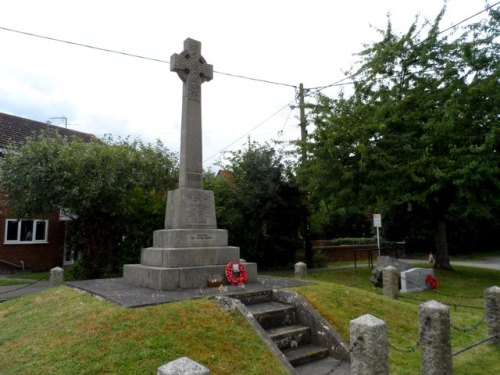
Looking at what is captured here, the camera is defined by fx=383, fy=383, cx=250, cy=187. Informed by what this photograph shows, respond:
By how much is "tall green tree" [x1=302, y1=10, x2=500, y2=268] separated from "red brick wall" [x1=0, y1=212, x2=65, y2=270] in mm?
15167

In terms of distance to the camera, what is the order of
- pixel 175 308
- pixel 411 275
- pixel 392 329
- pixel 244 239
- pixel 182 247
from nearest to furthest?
pixel 175 308 → pixel 392 329 → pixel 182 247 → pixel 411 275 → pixel 244 239

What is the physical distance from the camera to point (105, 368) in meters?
4.40

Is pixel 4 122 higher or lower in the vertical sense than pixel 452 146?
higher

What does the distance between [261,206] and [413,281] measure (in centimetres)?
767

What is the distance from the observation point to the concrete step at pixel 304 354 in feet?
18.1

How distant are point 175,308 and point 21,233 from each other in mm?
Answer: 18431

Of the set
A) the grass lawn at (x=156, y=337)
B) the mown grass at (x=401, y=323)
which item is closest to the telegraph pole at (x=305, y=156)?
the mown grass at (x=401, y=323)

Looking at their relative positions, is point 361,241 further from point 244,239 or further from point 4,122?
point 4,122

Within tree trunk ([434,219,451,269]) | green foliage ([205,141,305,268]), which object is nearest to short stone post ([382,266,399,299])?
green foliage ([205,141,305,268])

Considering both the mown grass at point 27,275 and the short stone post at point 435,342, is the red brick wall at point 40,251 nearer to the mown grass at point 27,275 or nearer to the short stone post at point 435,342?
the mown grass at point 27,275

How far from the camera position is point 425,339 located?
16.9 ft

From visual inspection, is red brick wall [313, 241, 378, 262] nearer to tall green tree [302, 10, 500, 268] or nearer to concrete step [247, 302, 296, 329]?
tall green tree [302, 10, 500, 268]

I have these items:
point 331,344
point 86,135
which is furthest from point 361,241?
point 331,344

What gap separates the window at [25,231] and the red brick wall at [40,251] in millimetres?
216
